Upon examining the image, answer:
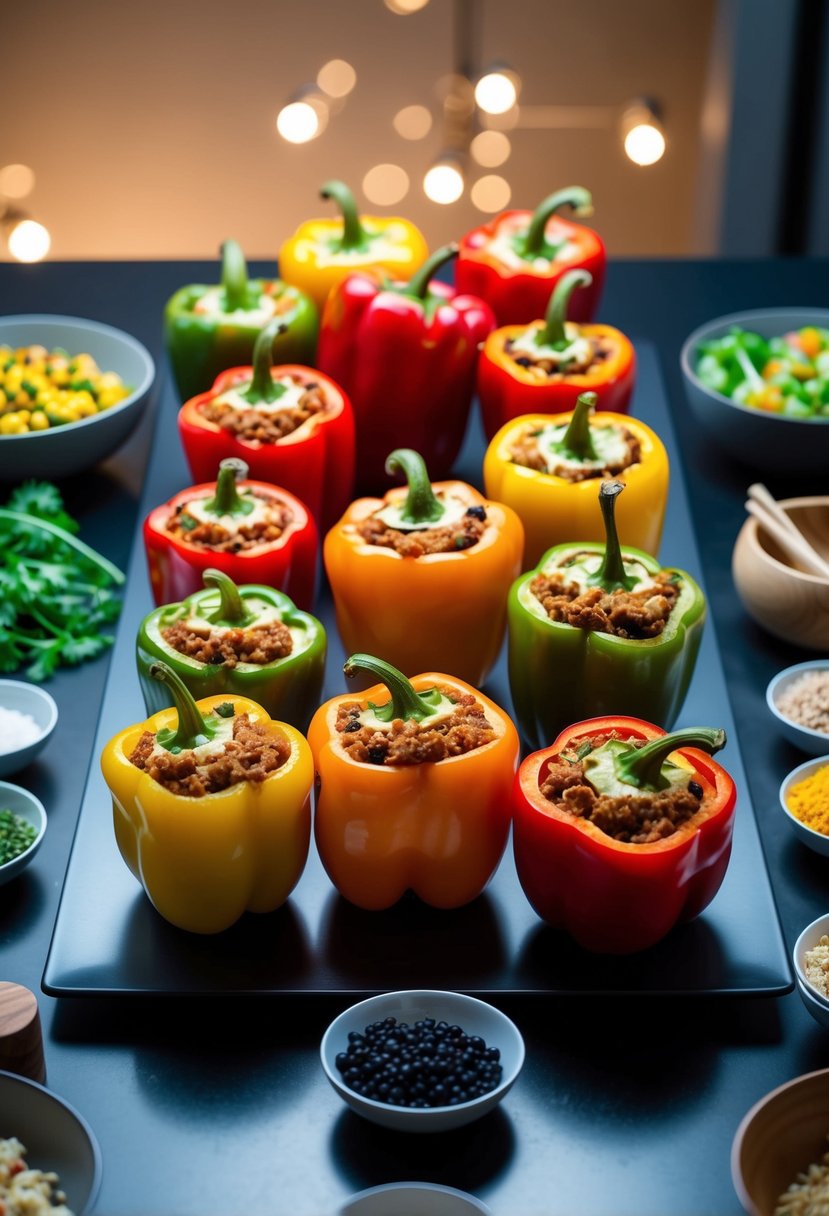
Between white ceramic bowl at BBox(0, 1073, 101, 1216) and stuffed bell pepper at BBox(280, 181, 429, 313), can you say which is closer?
white ceramic bowl at BBox(0, 1073, 101, 1216)

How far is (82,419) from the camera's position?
3.23 m

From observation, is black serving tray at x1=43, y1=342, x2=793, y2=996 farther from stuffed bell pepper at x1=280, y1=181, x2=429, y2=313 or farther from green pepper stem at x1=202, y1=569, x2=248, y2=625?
stuffed bell pepper at x1=280, y1=181, x2=429, y2=313

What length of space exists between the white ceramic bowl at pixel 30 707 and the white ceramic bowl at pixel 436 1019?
803mm

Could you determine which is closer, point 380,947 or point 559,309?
point 380,947

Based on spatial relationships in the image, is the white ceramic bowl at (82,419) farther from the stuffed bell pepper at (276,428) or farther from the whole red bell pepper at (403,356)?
the whole red bell pepper at (403,356)

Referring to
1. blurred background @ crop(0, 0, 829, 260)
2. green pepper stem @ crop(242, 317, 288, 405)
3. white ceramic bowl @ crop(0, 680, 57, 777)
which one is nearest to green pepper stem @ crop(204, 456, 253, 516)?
green pepper stem @ crop(242, 317, 288, 405)

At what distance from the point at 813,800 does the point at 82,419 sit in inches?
68.9

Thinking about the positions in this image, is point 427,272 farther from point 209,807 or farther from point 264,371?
point 209,807

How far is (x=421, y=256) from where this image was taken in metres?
3.51

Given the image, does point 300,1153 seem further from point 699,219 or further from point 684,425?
point 699,219

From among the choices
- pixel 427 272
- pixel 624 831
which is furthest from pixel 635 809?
pixel 427 272

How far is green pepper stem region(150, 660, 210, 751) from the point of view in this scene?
2061mm

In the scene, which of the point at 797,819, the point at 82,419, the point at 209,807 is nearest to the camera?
the point at 209,807

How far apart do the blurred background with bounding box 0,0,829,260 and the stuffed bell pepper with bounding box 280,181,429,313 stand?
1560mm
